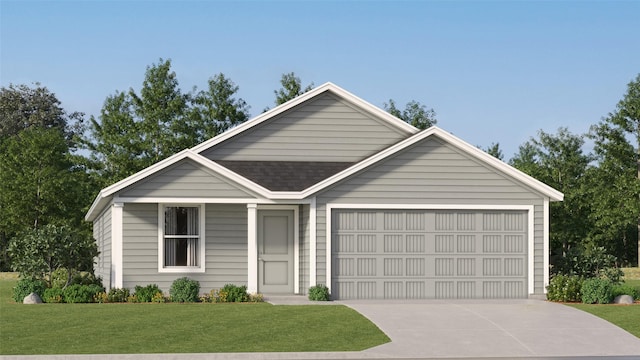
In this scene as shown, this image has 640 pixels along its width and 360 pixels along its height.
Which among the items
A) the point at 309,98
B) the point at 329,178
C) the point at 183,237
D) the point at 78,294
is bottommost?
the point at 78,294

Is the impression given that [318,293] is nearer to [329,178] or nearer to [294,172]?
[329,178]

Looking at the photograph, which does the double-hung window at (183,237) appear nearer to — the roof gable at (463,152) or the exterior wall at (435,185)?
the exterior wall at (435,185)

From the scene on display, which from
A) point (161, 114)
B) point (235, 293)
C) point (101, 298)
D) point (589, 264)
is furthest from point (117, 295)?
point (161, 114)

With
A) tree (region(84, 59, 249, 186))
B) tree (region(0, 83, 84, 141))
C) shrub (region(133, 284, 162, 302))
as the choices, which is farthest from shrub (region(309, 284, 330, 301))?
tree (region(0, 83, 84, 141))

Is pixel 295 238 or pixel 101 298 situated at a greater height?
pixel 295 238

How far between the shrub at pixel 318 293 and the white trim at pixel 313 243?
0.94 feet

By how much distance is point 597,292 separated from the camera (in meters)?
27.0

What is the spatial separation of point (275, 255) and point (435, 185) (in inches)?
203

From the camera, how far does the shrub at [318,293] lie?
27312 millimetres

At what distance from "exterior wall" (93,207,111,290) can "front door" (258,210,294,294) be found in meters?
4.63

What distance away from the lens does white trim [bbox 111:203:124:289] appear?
27.9 metres

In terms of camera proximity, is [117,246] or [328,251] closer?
[328,251]

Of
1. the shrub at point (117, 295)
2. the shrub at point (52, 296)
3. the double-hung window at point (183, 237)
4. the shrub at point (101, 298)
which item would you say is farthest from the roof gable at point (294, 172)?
the shrub at point (52, 296)

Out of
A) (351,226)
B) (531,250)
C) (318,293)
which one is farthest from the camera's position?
(531,250)
